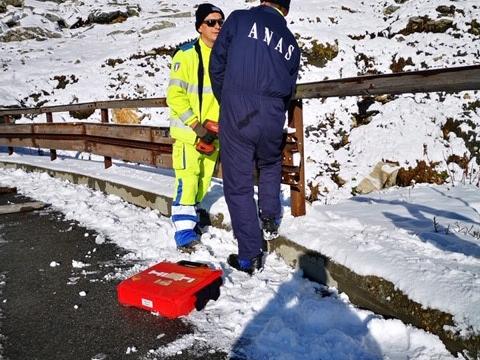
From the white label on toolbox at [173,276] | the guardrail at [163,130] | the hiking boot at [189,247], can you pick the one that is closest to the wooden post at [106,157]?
the guardrail at [163,130]

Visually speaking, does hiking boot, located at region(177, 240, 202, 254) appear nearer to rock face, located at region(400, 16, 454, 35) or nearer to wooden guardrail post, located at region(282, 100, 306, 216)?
wooden guardrail post, located at region(282, 100, 306, 216)

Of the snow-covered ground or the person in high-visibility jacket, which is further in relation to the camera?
the snow-covered ground

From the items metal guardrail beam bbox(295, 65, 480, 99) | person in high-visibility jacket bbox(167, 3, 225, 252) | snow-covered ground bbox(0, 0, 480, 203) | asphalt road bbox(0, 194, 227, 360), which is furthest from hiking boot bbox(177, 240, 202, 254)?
snow-covered ground bbox(0, 0, 480, 203)

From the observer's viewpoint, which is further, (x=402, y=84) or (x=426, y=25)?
(x=426, y=25)

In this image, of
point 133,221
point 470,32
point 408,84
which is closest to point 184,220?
point 133,221

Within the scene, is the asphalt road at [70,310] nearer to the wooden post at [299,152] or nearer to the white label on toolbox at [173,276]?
the white label on toolbox at [173,276]

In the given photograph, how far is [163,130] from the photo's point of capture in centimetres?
541

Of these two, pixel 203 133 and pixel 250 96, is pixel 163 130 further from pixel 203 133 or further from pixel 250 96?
pixel 250 96

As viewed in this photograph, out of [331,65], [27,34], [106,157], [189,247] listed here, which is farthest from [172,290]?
[27,34]

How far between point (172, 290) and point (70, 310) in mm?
785

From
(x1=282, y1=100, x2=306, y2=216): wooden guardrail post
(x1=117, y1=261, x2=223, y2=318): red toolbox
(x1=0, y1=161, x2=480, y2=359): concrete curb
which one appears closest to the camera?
(x1=0, y1=161, x2=480, y2=359): concrete curb

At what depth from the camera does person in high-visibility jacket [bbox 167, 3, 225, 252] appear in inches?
144

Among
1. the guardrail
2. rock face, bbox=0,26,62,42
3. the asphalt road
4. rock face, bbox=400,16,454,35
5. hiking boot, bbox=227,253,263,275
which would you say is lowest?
the asphalt road

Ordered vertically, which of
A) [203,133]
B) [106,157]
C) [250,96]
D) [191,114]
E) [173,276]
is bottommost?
[173,276]
